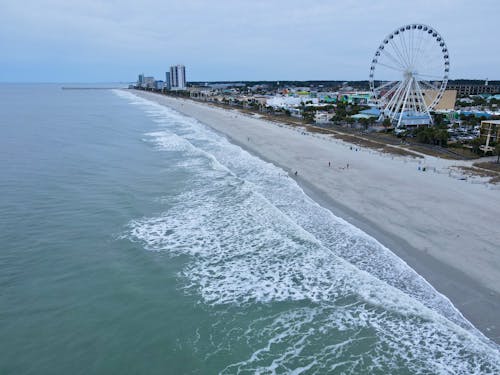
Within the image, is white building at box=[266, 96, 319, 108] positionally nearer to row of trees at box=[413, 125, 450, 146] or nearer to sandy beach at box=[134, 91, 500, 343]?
row of trees at box=[413, 125, 450, 146]

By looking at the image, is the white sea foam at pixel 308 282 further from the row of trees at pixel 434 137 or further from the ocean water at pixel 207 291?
the row of trees at pixel 434 137

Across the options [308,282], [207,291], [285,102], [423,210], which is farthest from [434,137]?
[285,102]

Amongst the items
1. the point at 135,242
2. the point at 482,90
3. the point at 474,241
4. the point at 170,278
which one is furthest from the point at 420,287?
the point at 482,90

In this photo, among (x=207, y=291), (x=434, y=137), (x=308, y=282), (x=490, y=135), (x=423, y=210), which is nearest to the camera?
(x=207, y=291)

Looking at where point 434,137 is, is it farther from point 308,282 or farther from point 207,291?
point 207,291

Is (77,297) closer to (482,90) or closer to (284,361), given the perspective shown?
(284,361)

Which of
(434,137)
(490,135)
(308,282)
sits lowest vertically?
(308,282)
